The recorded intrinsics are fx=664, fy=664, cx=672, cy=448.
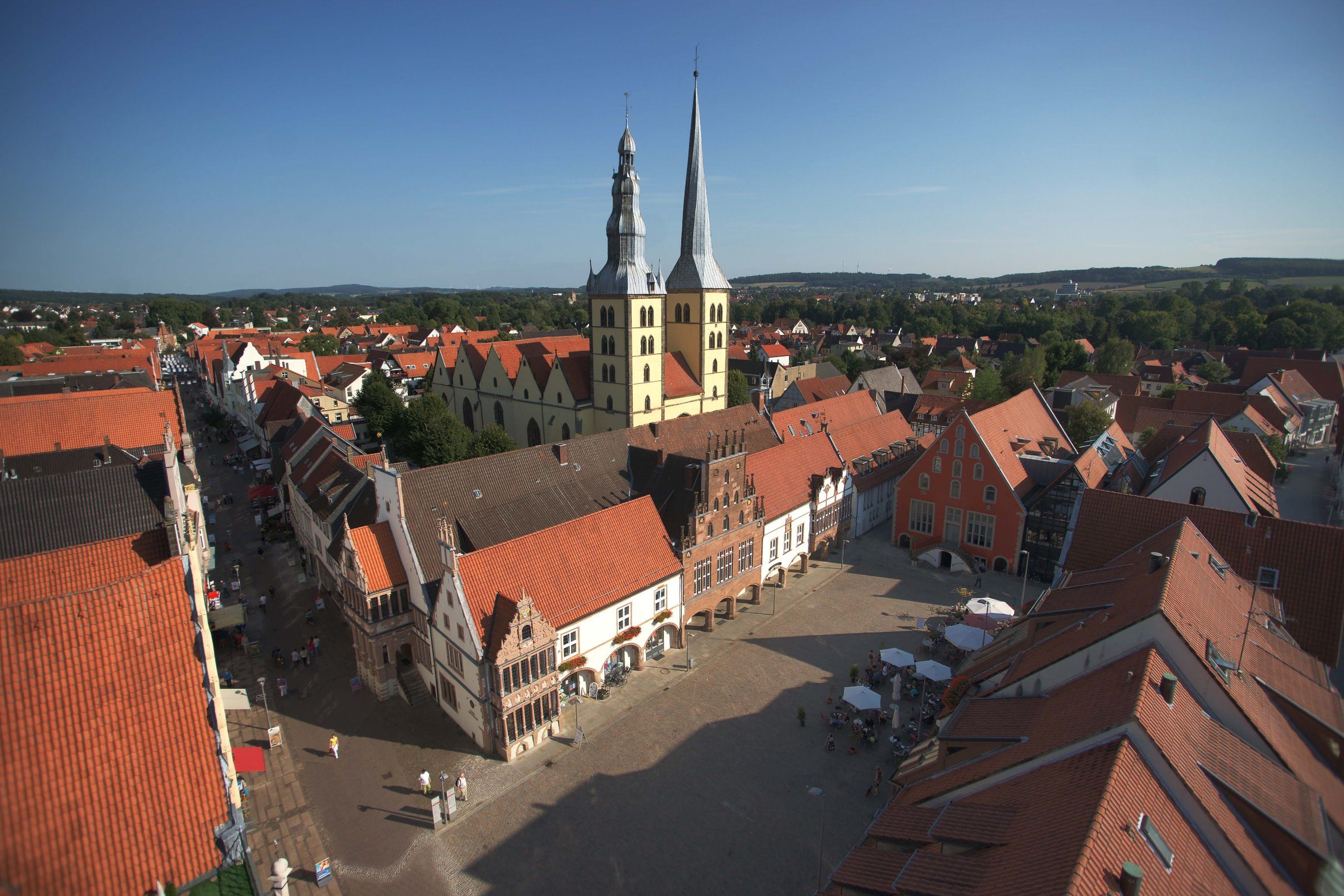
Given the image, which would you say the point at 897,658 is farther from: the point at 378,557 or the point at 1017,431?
the point at 1017,431

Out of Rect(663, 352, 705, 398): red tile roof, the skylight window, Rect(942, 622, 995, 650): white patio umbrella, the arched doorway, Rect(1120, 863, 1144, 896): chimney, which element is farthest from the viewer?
Rect(663, 352, 705, 398): red tile roof

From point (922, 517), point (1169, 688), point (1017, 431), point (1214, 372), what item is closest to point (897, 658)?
point (1169, 688)

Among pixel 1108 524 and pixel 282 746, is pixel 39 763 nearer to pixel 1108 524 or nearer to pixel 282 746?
pixel 282 746

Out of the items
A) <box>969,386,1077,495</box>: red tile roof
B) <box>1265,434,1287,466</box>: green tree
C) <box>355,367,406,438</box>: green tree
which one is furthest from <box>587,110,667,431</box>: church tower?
<box>1265,434,1287,466</box>: green tree

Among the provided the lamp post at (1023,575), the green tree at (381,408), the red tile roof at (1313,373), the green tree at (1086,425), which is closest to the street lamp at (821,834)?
the lamp post at (1023,575)

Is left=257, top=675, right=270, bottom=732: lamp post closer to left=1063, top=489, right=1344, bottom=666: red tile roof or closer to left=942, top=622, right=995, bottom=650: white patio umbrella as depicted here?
left=942, top=622, right=995, bottom=650: white patio umbrella

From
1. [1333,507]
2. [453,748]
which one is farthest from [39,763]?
[1333,507]

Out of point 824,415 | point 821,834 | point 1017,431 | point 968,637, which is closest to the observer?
point 821,834
